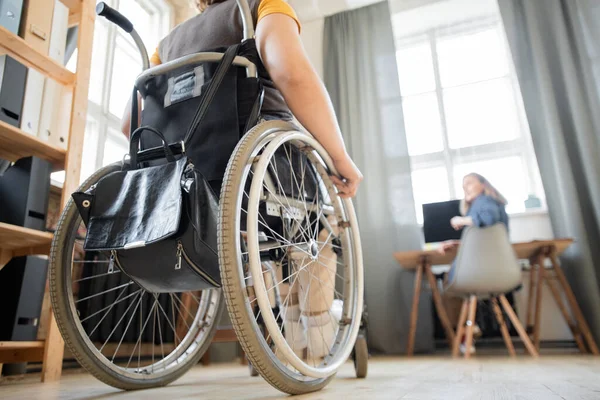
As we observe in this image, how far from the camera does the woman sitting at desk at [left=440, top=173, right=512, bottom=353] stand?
2.54 m

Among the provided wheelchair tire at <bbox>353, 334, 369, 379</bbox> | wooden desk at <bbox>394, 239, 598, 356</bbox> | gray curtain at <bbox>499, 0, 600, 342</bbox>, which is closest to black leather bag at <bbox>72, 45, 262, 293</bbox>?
wheelchair tire at <bbox>353, 334, 369, 379</bbox>

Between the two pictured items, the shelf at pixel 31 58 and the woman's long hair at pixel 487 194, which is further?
the woman's long hair at pixel 487 194

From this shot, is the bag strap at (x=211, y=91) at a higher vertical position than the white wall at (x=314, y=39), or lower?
lower

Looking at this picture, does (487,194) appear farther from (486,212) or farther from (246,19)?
(246,19)

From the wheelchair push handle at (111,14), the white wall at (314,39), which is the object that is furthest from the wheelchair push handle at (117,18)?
the white wall at (314,39)

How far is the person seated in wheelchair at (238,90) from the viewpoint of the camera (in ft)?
2.85

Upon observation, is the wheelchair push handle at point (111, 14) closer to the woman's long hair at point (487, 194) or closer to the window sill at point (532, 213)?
the woman's long hair at point (487, 194)

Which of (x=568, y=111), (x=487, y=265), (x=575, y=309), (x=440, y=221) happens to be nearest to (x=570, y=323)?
(x=575, y=309)

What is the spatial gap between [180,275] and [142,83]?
47cm

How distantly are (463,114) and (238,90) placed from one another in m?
2.95

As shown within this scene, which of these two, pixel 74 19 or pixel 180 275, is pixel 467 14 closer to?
pixel 74 19

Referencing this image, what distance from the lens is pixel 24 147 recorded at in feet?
4.64

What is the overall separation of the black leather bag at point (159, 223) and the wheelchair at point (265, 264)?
61mm

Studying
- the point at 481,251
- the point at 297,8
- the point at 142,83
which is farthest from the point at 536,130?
the point at 142,83
